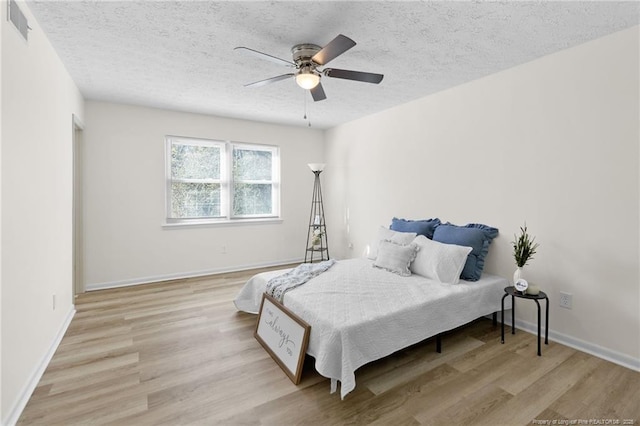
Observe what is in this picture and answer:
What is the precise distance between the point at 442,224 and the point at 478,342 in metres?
1.35

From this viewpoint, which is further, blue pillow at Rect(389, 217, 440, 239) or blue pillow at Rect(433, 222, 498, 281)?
blue pillow at Rect(389, 217, 440, 239)

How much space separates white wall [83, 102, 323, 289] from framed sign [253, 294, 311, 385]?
95.6 inches

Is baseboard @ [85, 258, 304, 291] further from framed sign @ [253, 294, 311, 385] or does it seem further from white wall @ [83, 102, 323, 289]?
framed sign @ [253, 294, 311, 385]

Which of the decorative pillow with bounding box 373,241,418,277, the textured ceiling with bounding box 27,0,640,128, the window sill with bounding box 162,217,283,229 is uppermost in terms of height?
the textured ceiling with bounding box 27,0,640,128

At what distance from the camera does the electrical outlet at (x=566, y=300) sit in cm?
272

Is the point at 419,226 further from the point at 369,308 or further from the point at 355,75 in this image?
the point at 355,75

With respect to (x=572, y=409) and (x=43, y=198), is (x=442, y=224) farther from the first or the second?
(x=43, y=198)

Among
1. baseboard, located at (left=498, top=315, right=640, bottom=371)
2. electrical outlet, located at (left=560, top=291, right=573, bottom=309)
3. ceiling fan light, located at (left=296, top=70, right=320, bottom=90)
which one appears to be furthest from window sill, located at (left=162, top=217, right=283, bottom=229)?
electrical outlet, located at (left=560, top=291, right=573, bottom=309)

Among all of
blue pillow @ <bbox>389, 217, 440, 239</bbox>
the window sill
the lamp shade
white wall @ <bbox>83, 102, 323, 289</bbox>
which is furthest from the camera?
the lamp shade

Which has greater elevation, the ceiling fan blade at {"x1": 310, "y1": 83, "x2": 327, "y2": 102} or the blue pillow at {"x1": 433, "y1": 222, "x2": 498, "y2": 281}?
the ceiling fan blade at {"x1": 310, "y1": 83, "x2": 327, "y2": 102}

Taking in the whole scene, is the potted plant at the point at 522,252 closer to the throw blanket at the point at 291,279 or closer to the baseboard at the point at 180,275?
the throw blanket at the point at 291,279

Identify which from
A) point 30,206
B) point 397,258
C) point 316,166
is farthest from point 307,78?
point 316,166

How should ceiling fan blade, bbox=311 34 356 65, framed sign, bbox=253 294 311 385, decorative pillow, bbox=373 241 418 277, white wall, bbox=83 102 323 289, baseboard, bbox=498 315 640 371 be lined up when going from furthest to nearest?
white wall, bbox=83 102 323 289, decorative pillow, bbox=373 241 418 277, baseboard, bbox=498 315 640 371, framed sign, bbox=253 294 311 385, ceiling fan blade, bbox=311 34 356 65

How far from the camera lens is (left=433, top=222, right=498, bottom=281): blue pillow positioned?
307cm
